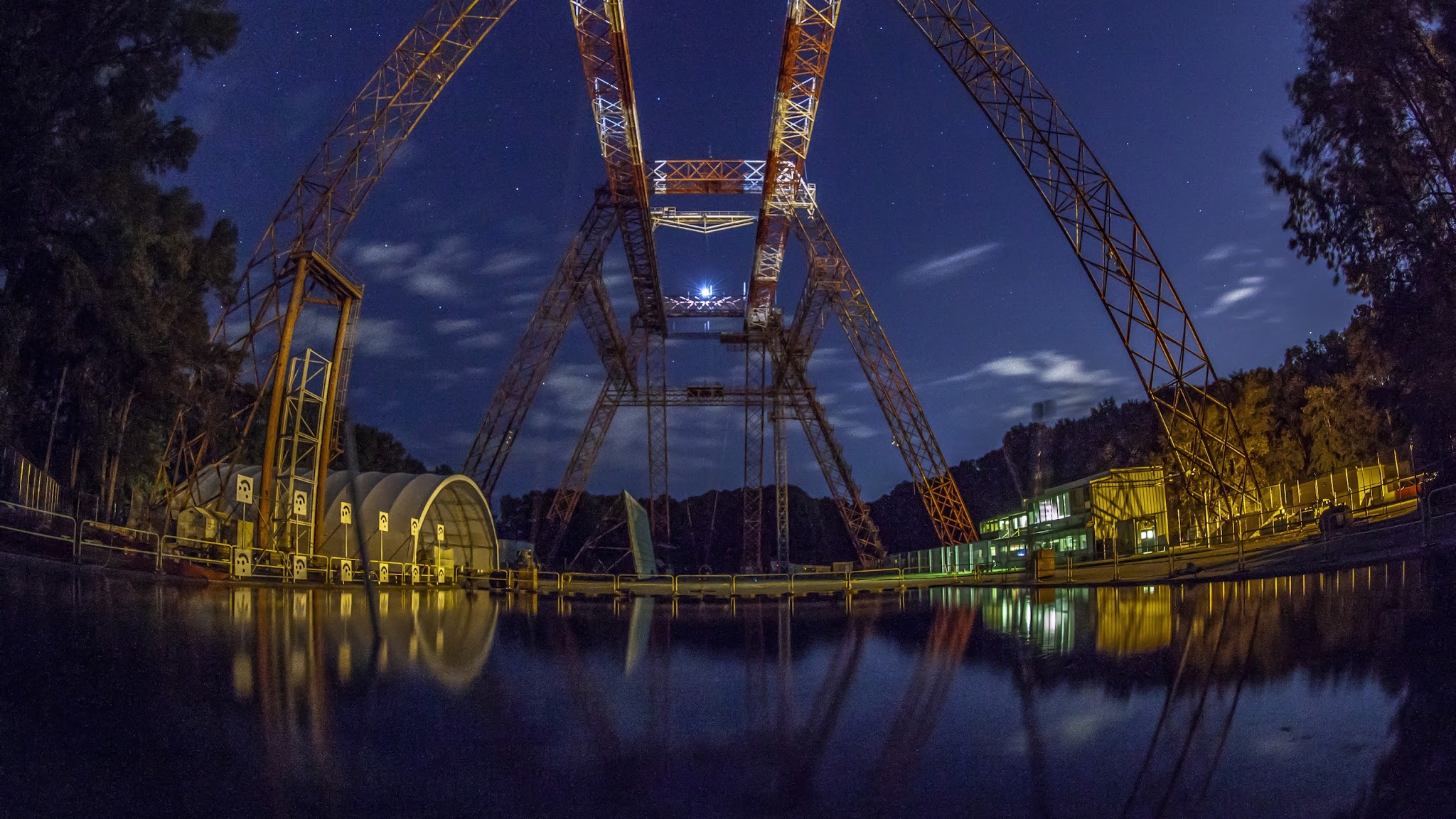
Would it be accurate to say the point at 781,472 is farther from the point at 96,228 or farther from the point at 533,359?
the point at 96,228

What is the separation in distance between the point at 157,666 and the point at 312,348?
64.3 ft

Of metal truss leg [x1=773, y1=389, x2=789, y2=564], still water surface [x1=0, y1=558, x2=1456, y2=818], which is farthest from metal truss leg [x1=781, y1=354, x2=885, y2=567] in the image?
still water surface [x1=0, y1=558, x2=1456, y2=818]

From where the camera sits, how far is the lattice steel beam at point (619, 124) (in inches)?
926

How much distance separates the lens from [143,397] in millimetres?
20797

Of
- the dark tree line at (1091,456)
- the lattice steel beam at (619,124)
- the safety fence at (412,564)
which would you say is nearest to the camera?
the safety fence at (412,564)

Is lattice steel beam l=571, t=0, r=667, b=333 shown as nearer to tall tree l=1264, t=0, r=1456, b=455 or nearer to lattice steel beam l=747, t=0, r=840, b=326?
lattice steel beam l=747, t=0, r=840, b=326

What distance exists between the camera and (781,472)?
4044 cm

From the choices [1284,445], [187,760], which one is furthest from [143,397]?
[1284,445]

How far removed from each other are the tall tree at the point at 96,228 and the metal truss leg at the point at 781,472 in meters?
24.0

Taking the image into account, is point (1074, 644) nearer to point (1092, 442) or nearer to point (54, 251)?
point (54, 251)

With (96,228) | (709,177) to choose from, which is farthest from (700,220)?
(96,228)

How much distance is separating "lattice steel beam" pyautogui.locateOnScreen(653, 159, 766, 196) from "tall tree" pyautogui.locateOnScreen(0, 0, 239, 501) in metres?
15.0

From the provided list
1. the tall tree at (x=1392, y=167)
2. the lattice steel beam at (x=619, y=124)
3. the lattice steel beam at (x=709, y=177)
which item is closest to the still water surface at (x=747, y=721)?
the tall tree at (x=1392, y=167)

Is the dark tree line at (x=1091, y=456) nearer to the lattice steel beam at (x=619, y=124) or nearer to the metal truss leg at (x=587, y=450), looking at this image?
the metal truss leg at (x=587, y=450)
